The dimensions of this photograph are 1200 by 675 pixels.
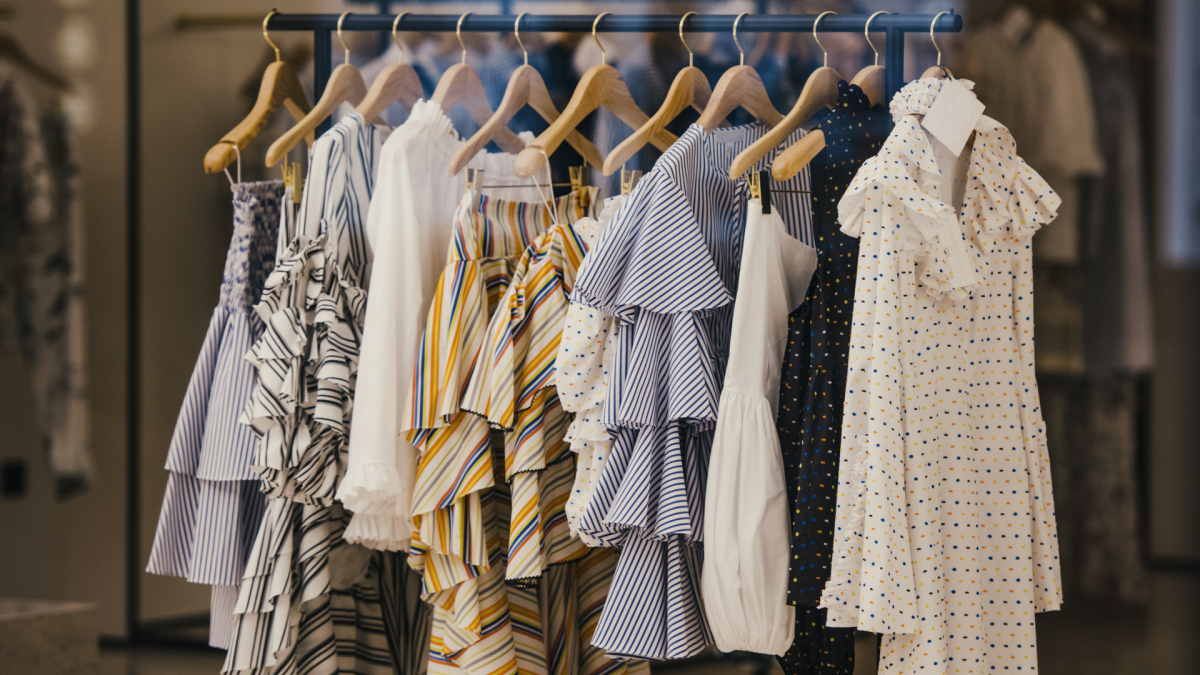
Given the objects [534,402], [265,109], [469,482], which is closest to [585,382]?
[534,402]

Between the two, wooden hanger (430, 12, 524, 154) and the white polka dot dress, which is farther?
wooden hanger (430, 12, 524, 154)

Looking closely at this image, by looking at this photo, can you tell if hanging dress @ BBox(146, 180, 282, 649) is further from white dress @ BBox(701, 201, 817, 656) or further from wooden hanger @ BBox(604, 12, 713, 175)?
→ white dress @ BBox(701, 201, 817, 656)

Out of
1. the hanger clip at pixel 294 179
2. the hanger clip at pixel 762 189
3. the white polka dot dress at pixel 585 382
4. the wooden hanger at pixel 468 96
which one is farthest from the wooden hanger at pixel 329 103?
the hanger clip at pixel 762 189

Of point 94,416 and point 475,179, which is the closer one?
point 475,179

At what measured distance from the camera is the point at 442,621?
56.2 inches

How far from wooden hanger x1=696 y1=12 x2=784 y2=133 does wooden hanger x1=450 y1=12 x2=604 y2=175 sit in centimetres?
23

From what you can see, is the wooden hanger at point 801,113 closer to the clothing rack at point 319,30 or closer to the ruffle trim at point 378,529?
the clothing rack at point 319,30

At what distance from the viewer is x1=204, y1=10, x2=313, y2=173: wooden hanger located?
1.52 metres

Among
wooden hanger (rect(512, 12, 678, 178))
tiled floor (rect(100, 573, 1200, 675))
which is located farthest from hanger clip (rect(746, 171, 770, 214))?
tiled floor (rect(100, 573, 1200, 675))

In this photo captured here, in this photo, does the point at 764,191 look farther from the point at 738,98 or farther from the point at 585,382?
the point at 585,382

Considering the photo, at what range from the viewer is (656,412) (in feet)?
4.11

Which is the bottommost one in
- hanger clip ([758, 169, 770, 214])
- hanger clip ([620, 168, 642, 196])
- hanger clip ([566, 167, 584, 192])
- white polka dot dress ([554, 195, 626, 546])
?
white polka dot dress ([554, 195, 626, 546])

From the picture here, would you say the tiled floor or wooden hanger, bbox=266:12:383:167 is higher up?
wooden hanger, bbox=266:12:383:167

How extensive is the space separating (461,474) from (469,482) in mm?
16
